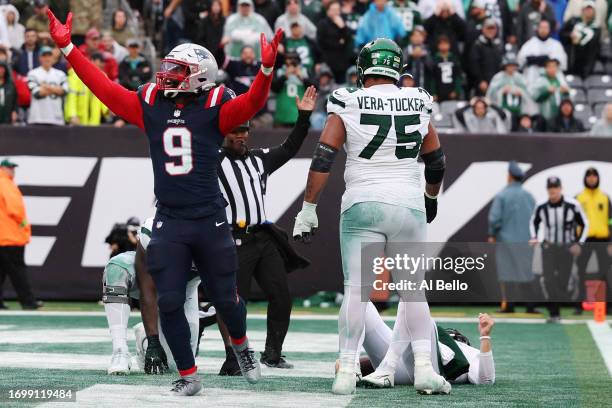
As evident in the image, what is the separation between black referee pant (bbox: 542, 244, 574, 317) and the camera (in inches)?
612

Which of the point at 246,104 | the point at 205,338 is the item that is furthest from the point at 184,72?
the point at 205,338

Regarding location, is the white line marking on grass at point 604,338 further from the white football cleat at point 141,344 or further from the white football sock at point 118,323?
the white football sock at point 118,323

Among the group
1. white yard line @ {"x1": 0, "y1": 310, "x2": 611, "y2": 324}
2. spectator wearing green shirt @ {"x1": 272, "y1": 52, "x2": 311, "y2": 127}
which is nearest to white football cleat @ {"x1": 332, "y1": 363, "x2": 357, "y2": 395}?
white yard line @ {"x1": 0, "y1": 310, "x2": 611, "y2": 324}

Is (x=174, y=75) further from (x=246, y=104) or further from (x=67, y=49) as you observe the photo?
(x=67, y=49)

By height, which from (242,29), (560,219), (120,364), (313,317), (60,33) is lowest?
(313,317)

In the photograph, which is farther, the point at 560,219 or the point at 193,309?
the point at 560,219

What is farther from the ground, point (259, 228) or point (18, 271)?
point (259, 228)

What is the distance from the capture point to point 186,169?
7035mm

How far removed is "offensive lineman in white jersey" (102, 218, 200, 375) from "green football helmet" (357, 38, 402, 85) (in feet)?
5.66

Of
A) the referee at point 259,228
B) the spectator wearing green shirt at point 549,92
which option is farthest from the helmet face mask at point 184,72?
the spectator wearing green shirt at point 549,92

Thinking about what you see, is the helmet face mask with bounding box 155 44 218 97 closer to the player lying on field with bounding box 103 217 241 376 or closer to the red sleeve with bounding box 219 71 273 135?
the red sleeve with bounding box 219 71 273 135

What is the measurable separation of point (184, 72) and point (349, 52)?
1129 centimetres

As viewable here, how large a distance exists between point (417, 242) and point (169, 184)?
4.46 ft

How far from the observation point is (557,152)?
16188 mm
